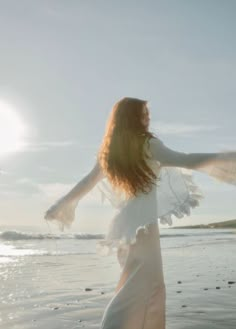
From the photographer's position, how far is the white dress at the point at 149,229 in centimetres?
428

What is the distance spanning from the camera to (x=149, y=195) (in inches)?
179

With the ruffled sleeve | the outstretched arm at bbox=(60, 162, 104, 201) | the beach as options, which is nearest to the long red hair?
the ruffled sleeve

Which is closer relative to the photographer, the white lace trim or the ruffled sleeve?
the ruffled sleeve

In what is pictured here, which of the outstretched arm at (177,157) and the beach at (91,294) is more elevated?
the outstretched arm at (177,157)

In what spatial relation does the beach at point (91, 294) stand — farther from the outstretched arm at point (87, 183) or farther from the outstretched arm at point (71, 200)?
the outstretched arm at point (87, 183)

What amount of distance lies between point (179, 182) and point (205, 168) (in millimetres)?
500

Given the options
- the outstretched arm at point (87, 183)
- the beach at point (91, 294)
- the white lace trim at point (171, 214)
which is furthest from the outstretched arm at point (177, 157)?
the beach at point (91, 294)

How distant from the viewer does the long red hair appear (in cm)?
438

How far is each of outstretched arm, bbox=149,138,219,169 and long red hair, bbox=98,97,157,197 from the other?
0.30 feet

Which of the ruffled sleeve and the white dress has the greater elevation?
the ruffled sleeve

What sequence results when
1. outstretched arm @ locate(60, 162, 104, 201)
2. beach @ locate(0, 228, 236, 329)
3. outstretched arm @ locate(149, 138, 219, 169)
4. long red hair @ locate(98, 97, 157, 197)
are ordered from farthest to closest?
1. beach @ locate(0, 228, 236, 329)
2. outstretched arm @ locate(60, 162, 104, 201)
3. long red hair @ locate(98, 97, 157, 197)
4. outstretched arm @ locate(149, 138, 219, 169)

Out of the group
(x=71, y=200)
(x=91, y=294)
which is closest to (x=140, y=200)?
(x=71, y=200)

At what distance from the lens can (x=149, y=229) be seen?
175 inches

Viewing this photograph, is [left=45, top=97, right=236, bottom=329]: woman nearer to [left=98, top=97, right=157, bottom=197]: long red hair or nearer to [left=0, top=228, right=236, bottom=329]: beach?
[left=98, top=97, right=157, bottom=197]: long red hair
